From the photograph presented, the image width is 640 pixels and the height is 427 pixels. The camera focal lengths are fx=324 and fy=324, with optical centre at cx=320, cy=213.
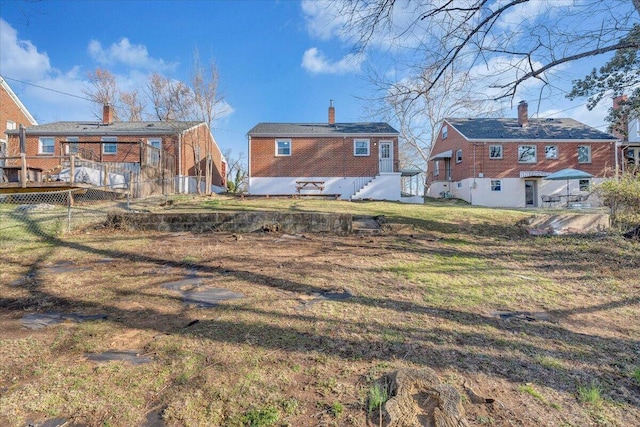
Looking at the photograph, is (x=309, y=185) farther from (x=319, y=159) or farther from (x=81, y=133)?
(x=81, y=133)

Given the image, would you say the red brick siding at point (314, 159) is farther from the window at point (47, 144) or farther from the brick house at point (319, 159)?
the window at point (47, 144)

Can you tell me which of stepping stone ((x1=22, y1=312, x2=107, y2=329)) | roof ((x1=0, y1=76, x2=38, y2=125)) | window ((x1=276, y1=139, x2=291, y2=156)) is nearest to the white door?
window ((x1=276, y1=139, x2=291, y2=156))

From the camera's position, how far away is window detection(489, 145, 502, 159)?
2312 centimetres

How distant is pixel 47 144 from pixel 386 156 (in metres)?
23.0

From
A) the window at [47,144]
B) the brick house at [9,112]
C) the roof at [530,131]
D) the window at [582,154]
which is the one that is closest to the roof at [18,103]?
the brick house at [9,112]

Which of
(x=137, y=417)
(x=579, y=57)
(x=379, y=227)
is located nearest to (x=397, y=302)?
(x=137, y=417)

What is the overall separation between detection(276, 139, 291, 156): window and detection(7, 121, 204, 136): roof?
6.65 metres

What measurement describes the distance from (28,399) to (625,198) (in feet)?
34.5

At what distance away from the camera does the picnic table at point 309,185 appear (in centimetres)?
2004

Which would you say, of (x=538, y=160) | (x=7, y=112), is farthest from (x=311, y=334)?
(x=7, y=112)

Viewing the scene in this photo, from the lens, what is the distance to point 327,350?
9.21 ft

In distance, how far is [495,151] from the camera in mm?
23172

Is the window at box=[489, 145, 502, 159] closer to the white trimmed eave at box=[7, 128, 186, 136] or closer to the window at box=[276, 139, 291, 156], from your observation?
the window at box=[276, 139, 291, 156]

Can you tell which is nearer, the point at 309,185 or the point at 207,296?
the point at 207,296
